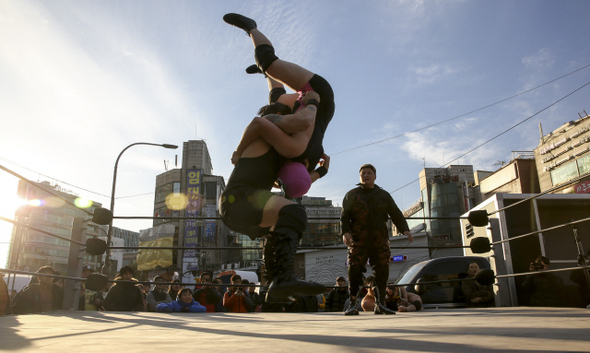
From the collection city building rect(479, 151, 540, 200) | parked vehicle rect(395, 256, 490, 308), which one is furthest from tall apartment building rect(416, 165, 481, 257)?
parked vehicle rect(395, 256, 490, 308)

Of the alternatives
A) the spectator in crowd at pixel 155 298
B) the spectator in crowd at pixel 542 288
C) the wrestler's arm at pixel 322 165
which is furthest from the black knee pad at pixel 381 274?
the spectator in crowd at pixel 155 298

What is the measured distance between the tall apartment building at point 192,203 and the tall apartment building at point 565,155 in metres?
27.9

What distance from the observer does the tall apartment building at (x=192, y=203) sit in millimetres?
33094

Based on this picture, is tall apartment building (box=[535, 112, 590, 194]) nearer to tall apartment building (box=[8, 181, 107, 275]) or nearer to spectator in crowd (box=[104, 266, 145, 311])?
spectator in crowd (box=[104, 266, 145, 311])

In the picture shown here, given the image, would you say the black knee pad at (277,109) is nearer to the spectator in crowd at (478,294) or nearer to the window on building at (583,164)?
the spectator in crowd at (478,294)

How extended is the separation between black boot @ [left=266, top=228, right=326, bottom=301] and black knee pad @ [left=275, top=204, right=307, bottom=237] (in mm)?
24

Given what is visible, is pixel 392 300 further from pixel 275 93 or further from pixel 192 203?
pixel 192 203

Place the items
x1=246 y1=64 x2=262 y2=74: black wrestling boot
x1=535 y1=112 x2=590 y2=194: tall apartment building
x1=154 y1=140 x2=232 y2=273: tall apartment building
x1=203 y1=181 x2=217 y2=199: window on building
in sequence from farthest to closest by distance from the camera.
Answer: x1=203 y1=181 x2=217 y2=199: window on building
x1=154 y1=140 x2=232 y2=273: tall apartment building
x1=535 y1=112 x2=590 y2=194: tall apartment building
x1=246 y1=64 x2=262 y2=74: black wrestling boot

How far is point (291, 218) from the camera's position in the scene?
1.90 metres

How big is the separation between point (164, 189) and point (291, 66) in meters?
41.0

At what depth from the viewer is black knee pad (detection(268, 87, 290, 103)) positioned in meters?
2.53

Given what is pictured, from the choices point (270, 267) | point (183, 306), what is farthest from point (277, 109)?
point (183, 306)

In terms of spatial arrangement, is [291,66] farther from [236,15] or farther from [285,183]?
[285,183]

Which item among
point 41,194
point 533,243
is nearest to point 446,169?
point 533,243
